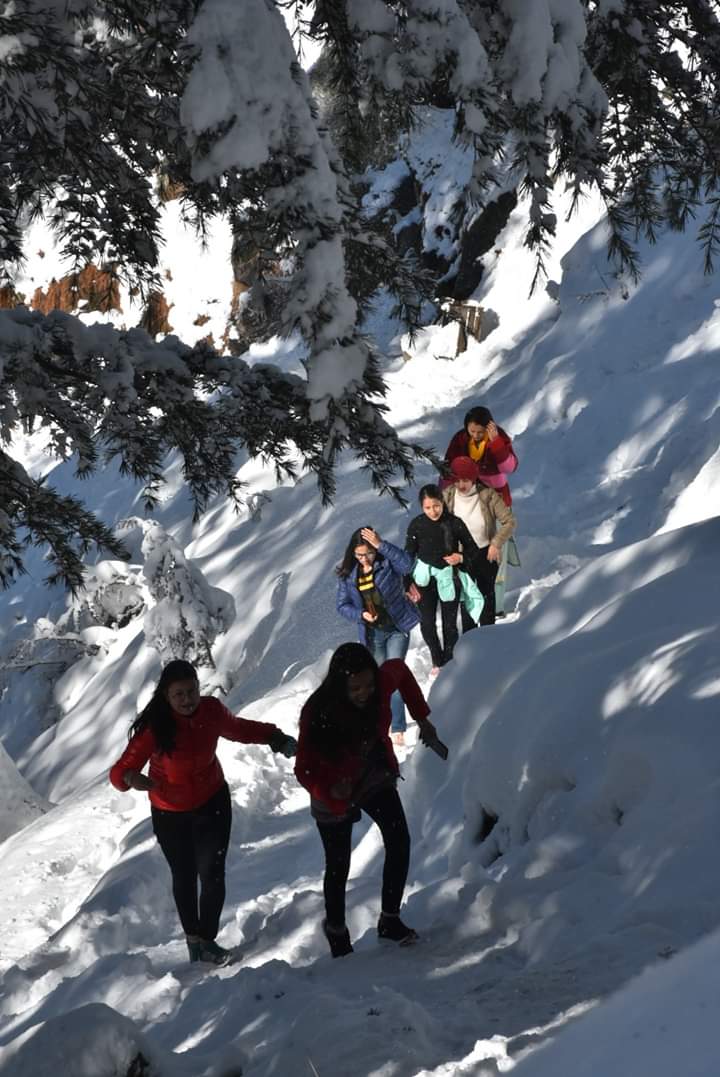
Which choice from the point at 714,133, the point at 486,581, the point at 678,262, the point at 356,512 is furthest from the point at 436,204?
the point at 714,133

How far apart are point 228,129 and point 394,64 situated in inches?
26.0

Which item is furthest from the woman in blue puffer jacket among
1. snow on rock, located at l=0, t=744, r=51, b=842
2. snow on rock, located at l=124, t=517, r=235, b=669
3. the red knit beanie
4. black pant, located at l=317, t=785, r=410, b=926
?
snow on rock, located at l=124, t=517, r=235, b=669

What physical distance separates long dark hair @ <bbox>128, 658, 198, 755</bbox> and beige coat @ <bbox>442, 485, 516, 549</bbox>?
4.07m

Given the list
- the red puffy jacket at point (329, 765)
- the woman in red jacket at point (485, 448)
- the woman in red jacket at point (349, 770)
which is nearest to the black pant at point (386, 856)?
the woman in red jacket at point (349, 770)

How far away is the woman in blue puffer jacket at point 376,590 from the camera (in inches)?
311

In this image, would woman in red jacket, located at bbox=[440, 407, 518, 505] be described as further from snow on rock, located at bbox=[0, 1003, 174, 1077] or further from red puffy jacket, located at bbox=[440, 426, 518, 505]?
snow on rock, located at bbox=[0, 1003, 174, 1077]

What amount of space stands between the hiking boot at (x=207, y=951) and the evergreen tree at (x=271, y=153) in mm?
2058

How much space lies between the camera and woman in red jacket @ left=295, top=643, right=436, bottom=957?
4.65m

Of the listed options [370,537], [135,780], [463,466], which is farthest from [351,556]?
[135,780]

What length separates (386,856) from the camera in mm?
4867

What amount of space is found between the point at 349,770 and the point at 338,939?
848 millimetres

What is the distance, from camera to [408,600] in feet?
26.7

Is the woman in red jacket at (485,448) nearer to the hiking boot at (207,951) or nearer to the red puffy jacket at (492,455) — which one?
the red puffy jacket at (492,455)

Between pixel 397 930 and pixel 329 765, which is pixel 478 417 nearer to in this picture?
pixel 329 765
